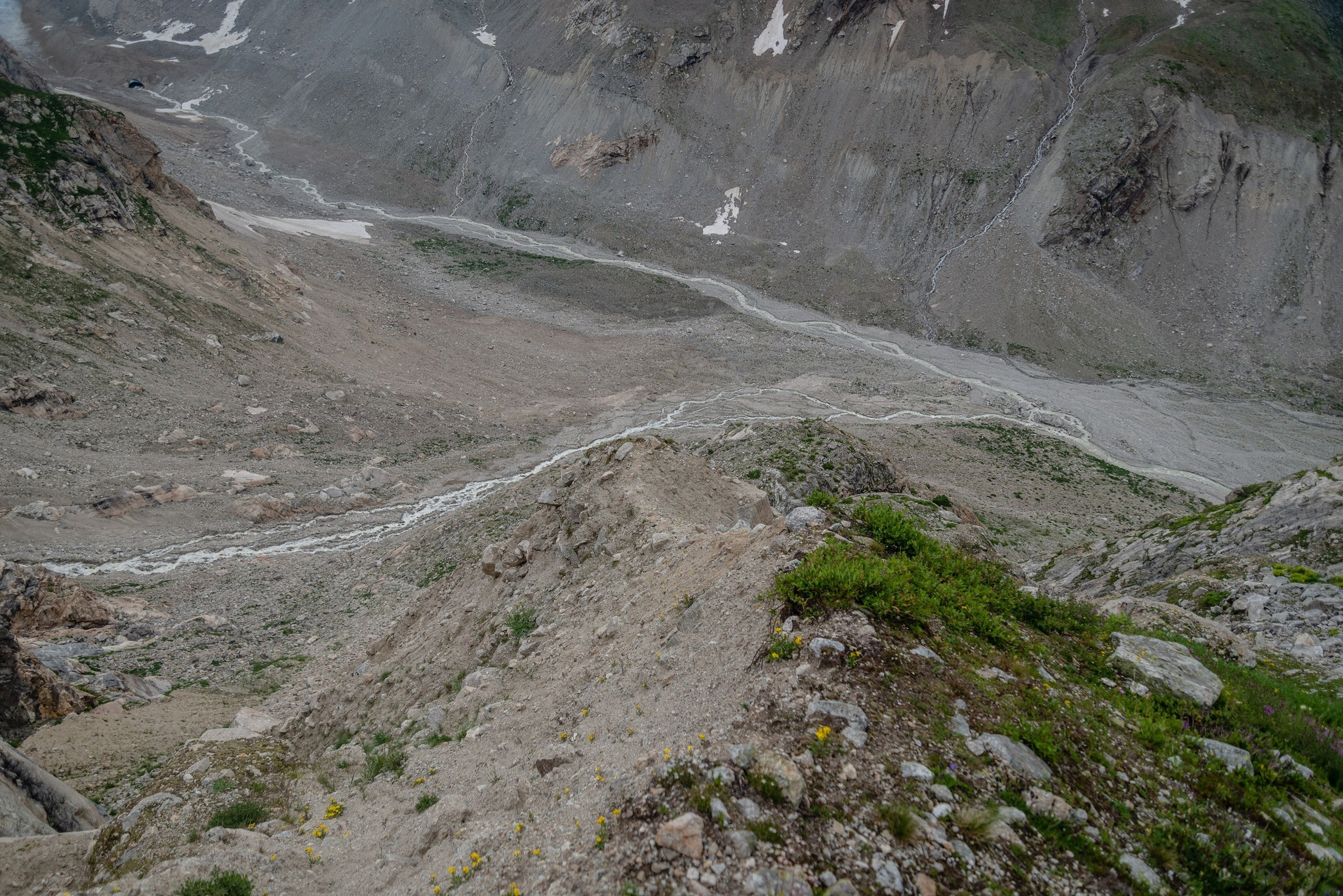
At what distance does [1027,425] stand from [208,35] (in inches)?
5989

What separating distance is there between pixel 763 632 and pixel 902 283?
218 feet

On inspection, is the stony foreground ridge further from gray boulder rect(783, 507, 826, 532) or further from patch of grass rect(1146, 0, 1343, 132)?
patch of grass rect(1146, 0, 1343, 132)

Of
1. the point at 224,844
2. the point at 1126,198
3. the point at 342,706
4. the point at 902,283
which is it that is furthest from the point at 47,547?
the point at 1126,198

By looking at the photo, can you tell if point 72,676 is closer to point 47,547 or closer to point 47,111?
point 47,547

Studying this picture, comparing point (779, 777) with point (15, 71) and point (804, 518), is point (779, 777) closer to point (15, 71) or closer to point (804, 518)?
point (804, 518)

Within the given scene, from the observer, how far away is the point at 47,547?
22.7 meters

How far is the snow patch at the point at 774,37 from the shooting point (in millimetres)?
83062

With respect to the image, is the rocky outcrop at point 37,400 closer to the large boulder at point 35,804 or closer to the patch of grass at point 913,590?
the large boulder at point 35,804

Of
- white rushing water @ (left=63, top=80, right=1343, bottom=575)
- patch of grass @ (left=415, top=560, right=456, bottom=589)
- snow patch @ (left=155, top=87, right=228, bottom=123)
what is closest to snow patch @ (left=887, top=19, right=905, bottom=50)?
white rushing water @ (left=63, top=80, right=1343, bottom=575)

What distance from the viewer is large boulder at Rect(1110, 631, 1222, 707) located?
7.00 metres

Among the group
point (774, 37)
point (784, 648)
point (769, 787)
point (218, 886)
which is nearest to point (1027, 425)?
point (784, 648)

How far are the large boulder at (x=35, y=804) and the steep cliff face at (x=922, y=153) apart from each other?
2455 inches

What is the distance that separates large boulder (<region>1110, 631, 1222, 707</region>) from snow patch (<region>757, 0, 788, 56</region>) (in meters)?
91.0

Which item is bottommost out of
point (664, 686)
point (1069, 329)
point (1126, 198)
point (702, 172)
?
point (664, 686)
